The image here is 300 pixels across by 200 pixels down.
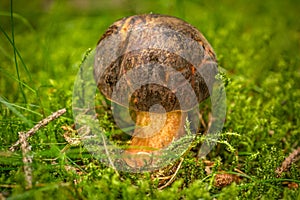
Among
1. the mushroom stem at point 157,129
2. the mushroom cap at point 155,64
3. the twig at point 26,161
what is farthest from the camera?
the mushroom stem at point 157,129

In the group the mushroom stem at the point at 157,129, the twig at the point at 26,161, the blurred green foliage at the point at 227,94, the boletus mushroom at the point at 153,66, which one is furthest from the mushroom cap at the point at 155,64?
the twig at the point at 26,161

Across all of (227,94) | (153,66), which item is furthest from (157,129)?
(227,94)

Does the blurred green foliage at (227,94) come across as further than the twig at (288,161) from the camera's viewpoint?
No

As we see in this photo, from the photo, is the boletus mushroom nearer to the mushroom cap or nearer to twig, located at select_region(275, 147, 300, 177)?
the mushroom cap

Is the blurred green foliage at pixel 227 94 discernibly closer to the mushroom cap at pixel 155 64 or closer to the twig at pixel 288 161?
the twig at pixel 288 161

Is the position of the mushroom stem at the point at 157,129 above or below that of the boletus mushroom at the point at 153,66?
below

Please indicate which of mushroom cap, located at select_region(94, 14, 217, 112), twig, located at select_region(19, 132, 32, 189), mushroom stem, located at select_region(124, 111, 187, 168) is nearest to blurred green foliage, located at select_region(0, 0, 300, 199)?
twig, located at select_region(19, 132, 32, 189)

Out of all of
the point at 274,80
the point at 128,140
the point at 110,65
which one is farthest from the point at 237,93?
the point at 110,65
